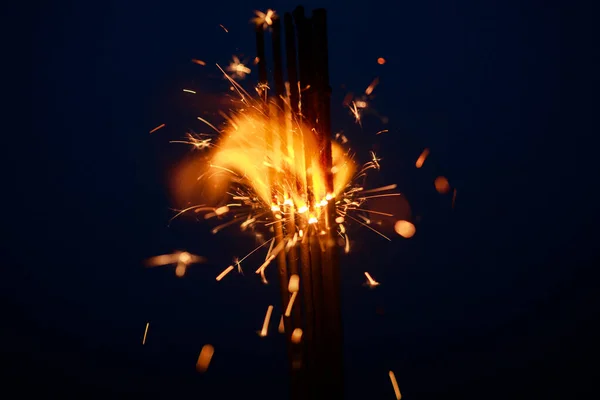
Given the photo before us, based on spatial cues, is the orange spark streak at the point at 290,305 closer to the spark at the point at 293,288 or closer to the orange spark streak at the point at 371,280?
the spark at the point at 293,288

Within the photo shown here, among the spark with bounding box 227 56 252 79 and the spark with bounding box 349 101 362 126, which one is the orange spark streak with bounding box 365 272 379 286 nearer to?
Result: the spark with bounding box 349 101 362 126

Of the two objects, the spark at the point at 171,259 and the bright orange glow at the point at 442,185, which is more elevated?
the bright orange glow at the point at 442,185

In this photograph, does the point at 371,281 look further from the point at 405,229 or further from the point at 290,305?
the point at 290,305

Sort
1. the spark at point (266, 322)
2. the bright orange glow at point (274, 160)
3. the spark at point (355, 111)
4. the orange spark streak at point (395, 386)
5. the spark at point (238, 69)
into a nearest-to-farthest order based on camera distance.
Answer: the bright orange glow at point (274, 160) < the spark at point (238, 69) < the spark at point (355, 111) < the spark at point (266, 322) < the orange spark streak at point (395, 386)

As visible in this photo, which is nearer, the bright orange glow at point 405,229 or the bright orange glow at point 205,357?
the bright orange glow at point 405,229

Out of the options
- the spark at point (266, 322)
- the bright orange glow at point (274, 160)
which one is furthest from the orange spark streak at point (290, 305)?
the spark at point (266, 322)

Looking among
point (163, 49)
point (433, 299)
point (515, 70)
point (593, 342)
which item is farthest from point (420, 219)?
point (163, 49)

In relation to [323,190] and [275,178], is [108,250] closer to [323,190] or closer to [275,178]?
[275,178]

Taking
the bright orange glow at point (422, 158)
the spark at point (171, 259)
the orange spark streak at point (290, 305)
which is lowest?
the orange spark streak at point (290, 305)
